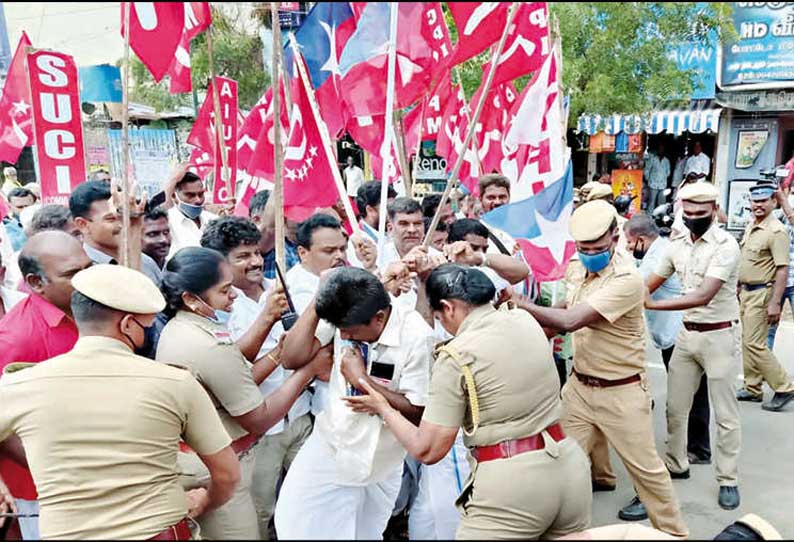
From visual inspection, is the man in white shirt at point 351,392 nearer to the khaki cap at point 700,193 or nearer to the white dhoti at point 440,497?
the white dhoti at point 440,497

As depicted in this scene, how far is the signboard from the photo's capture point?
11.8 meters

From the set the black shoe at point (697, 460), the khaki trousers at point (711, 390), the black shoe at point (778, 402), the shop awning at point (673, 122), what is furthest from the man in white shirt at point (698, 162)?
the khaki trousers at point (711, 390)

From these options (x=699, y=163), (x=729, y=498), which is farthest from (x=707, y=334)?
(x=699, y=163)

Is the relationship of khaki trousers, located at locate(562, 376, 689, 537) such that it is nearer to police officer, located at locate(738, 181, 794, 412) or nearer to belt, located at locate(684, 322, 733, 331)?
belt, located at locate(684, 322, 733, 331)

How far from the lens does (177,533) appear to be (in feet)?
6.42

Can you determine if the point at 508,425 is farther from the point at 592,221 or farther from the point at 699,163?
the point at 699,163

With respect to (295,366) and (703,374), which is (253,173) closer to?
(295,366)

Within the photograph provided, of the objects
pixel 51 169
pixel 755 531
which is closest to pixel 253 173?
pixel 51 169

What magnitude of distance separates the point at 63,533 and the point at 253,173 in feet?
11.6

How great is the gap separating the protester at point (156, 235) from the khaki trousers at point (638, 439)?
8.81 feet

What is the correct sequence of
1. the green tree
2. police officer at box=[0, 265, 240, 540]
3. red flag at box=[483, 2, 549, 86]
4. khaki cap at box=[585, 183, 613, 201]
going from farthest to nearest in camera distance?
the green tree, khaki cap at box=[585, 183, 613, 201], red flag at box=[483, 2, 549, 86], police officer at box=[0, 265, 240, 540]

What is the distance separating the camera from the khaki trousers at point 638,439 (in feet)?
10.1

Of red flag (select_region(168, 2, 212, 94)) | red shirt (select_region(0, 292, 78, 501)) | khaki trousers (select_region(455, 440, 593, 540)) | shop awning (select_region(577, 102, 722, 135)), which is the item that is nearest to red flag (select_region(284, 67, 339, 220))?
red flag (select_region(168, 2, 212, 94))

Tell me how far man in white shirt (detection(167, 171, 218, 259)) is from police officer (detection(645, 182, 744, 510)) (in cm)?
323
